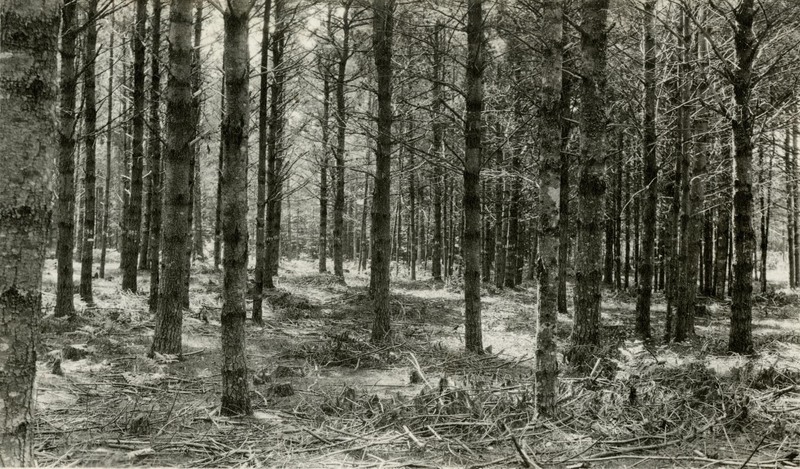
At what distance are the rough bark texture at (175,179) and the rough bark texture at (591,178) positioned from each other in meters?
6.12

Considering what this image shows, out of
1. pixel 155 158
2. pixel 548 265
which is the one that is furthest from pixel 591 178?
pixel 155 158

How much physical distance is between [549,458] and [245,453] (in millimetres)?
2578

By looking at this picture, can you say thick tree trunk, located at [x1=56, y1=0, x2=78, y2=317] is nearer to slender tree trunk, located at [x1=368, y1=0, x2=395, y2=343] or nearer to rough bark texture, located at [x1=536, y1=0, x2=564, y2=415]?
slender tree trunk, located at [x1=368, y1=0, x2=395, y2=343]

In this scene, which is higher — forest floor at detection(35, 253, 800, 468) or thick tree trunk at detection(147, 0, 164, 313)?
thick tree trunk at detection(147, 0, 164, 313)

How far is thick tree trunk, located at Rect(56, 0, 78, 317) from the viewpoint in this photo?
9.86 metres

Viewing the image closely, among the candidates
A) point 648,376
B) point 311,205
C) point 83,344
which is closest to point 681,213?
point 648,376

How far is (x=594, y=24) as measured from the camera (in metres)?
8.27

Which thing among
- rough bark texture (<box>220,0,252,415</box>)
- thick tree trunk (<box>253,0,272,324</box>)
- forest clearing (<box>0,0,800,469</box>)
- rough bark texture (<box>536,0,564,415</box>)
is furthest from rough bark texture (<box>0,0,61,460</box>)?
thick tree trunk (<box>253,0,272,324</box>)

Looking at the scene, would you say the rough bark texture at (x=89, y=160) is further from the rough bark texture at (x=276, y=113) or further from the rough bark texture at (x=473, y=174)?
the rough bark texture at (x=473, y=174)

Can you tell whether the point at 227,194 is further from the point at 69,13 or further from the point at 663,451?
the point at 69,13

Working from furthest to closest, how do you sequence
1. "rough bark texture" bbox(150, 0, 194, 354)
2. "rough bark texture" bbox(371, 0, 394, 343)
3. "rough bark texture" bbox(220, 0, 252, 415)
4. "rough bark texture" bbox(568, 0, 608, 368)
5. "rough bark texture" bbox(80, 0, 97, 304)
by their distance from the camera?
"rough bark texture" bbox(80, 0, 97, 304) < "rough bark texture" bbox(371, 0, 394, 343) < "rough bark texture" bbox(568, 0, 608, 368) < "rough bark texture" bbox(150, 0, 194, 354) < "rough bark texture" bbox(220, 0, 252, 415)

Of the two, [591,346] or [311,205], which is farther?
[311,205]

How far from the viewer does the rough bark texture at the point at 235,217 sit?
5.30 meters

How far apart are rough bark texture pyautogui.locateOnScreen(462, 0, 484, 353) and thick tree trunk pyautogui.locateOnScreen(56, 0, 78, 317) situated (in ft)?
23.3
